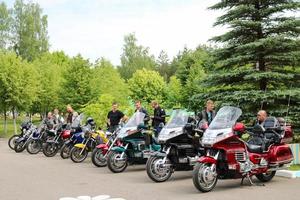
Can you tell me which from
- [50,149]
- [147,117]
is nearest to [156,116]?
[147,117]

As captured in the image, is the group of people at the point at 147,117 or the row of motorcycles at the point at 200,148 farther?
the group of people at the point at 147,117

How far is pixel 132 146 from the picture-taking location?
1259 cm

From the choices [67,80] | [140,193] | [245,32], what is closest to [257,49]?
[245,32]

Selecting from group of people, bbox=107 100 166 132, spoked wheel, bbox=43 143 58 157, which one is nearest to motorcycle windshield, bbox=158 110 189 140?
group of people, bbox=107 100 166 132

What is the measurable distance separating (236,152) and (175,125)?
2.09 m

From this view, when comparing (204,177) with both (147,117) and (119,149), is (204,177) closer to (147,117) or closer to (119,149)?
(119,149)

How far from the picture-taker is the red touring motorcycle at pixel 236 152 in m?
9.16

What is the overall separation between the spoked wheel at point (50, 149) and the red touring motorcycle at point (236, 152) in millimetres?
9137

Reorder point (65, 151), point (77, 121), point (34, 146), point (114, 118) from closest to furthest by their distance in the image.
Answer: point (114, 118) < point (77, 121) < point (65, 151) < point (34, 146)

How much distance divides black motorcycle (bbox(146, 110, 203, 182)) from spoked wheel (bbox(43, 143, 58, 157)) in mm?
7442

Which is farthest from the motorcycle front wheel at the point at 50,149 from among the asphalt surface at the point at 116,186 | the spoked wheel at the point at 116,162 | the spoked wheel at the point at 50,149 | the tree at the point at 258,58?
the tree at the point at 258,58

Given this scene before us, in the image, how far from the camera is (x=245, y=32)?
15.2m

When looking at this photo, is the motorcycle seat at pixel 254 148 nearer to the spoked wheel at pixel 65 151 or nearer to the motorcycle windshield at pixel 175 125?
the motorcycle windshield at pixel 175 125

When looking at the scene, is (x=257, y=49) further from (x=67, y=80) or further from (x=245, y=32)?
(x=67, y=80)
